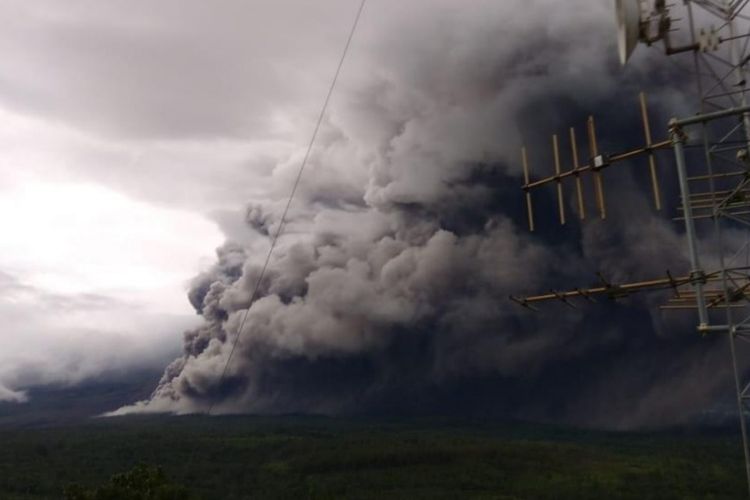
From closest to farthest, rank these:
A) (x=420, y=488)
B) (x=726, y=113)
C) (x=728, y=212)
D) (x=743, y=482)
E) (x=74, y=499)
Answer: (x=726, y=113) → (x=728, y=212) → (x=74, y=499) → (x=743, y=482) → (x=420, y=488)

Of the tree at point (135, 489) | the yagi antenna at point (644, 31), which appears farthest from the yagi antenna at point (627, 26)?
the tree at point (135, 489)

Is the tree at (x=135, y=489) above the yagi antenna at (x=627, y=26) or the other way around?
the other way around

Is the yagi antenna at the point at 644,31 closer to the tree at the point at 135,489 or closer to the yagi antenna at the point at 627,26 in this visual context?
the yagi antenna at the point at 627,26

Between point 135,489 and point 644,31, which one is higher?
point 644,31

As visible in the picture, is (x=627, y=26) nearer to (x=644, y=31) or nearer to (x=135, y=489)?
(x=644, y=31)

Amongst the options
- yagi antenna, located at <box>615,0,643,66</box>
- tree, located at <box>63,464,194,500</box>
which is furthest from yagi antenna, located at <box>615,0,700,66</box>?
tree, located at <box>63,464,194,500</box>

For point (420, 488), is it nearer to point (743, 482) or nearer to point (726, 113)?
point (743, 482)

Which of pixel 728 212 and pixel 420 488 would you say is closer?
pixel 728 212

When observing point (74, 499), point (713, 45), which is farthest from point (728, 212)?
point (74, 499)

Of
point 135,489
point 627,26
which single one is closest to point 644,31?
point 627,26

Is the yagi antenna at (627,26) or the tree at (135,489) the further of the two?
the tree at (135,489)

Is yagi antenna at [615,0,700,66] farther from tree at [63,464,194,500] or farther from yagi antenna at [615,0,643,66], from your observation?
tree at [63,464,194,500]
